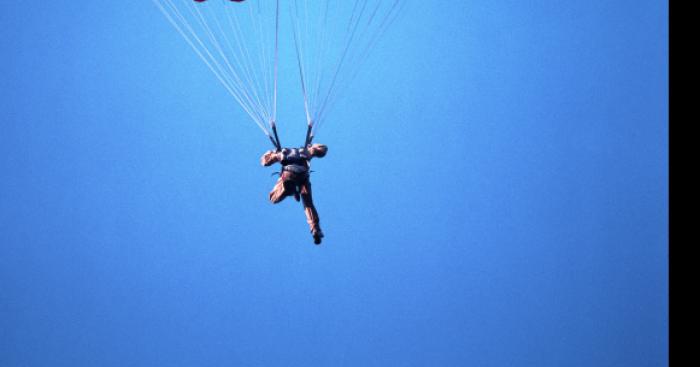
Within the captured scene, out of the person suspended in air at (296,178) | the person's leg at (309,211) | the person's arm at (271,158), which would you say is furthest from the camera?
the person's arm at (271,158)

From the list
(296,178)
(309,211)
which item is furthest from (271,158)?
(309,211)

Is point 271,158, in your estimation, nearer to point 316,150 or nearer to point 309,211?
point 316,150

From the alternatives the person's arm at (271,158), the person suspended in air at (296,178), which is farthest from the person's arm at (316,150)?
the person's arm at (271,158)

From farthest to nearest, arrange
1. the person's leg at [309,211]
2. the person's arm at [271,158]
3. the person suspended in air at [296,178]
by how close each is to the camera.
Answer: the person's arm at [271,158]
the person suspended in air at [296,178]
the person's leg at [309,211]

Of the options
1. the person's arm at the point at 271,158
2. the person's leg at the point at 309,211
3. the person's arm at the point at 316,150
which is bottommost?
the person's leg at the point at 309,211

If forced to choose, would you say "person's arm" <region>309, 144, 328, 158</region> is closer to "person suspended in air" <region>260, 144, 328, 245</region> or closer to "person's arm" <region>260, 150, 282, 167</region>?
"person suspended in air" <region>260, 144, 328, 245</region>

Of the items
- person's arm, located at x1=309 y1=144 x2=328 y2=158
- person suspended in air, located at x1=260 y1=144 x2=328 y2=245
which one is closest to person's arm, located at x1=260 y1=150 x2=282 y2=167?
person suspended in air, located at x1=260 y1=144 x2=328 y2=245

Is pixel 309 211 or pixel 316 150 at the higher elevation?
pixel 316 150

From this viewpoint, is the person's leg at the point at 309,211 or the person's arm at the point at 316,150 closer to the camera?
the person's leg at the point at 309,211

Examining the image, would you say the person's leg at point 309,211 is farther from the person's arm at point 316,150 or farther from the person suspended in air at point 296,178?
the person's arm at point 316,150

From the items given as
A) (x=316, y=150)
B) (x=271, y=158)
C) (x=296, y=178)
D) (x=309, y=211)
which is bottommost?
(x=309, y=211)
